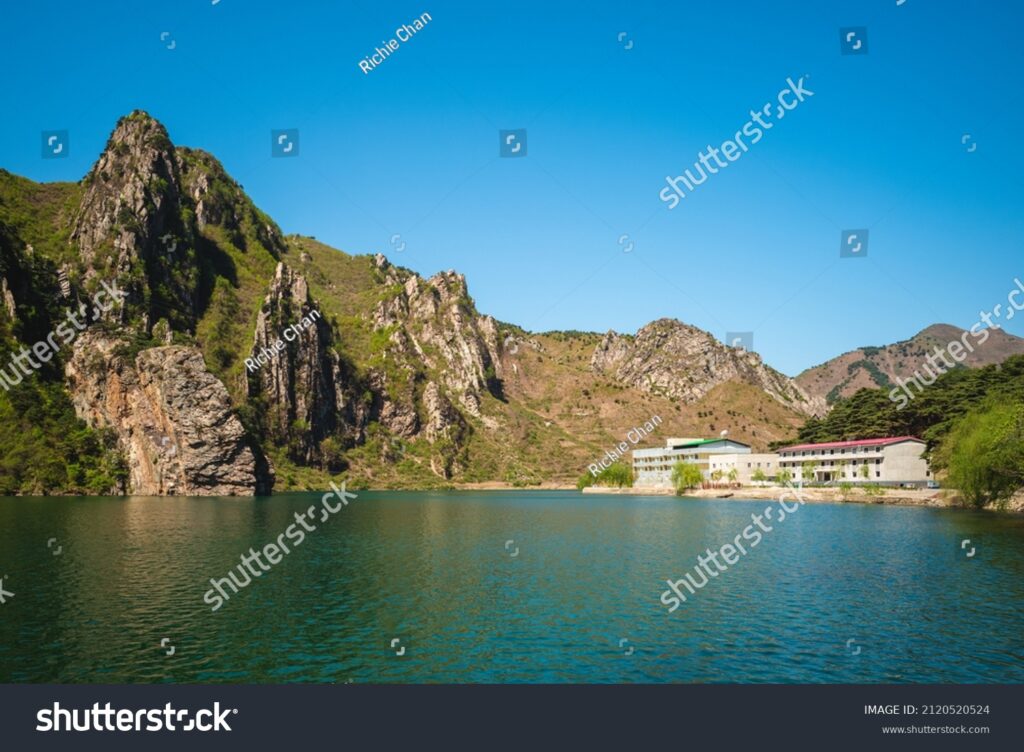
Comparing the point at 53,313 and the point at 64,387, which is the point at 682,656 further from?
the point at 53,313

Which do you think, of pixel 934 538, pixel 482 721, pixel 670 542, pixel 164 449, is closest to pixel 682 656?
pixel 482 721

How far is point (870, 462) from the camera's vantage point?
141 m

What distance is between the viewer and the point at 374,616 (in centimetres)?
3192

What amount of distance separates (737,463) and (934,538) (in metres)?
120

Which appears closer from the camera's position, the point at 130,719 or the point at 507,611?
the point at 130,719

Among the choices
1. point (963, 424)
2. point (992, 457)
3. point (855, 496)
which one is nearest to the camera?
point (992, 457)

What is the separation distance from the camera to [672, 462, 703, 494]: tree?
17350 centimetres

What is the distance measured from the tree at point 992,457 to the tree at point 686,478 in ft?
272

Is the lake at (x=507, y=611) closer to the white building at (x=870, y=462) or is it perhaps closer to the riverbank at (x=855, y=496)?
the riverbank at (x=855, y=496)

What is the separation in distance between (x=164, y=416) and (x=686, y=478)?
13283 cm

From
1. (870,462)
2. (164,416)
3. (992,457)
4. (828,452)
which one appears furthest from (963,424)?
(164,416)

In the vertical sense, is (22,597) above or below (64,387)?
below

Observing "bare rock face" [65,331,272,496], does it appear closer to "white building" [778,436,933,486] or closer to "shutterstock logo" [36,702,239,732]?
"white building" [778,436,933,486]

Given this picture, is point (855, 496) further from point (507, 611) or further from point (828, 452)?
point (507, 611)
